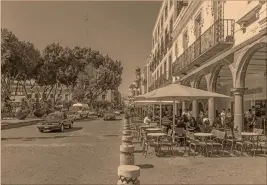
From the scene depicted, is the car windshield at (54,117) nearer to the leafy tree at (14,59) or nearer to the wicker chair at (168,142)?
the wicker chair at (168,142)

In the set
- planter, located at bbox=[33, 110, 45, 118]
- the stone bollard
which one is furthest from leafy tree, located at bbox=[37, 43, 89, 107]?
the stone bollard

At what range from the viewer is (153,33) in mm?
52531

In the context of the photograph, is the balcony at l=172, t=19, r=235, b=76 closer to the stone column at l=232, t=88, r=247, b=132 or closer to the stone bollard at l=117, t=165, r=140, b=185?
the stone column at l=232, t=88, r=247, b=132

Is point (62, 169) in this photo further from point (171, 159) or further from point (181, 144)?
point (181, 144)

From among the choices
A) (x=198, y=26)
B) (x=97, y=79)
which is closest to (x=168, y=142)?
(x=198, y=26)

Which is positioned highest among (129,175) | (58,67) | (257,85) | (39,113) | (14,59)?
(58,67)

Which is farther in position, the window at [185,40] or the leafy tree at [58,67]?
the leafy tree at [58,67]

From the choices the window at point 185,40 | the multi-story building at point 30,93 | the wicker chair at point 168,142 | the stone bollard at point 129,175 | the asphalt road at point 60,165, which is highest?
the window at point 185,40

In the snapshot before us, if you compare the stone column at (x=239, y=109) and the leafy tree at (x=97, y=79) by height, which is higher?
the leafy tree at (x=97, y=79)

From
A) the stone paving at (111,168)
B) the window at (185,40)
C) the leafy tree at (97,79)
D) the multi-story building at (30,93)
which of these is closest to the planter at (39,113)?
the multi-story building at (30,93)

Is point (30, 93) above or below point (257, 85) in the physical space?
above

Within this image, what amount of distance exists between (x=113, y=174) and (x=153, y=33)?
152 ft

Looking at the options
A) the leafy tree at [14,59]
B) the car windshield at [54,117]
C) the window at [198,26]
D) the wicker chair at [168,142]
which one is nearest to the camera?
the wicker chair at [168,142]

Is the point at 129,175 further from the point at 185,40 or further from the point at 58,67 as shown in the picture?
the point at 58,67
